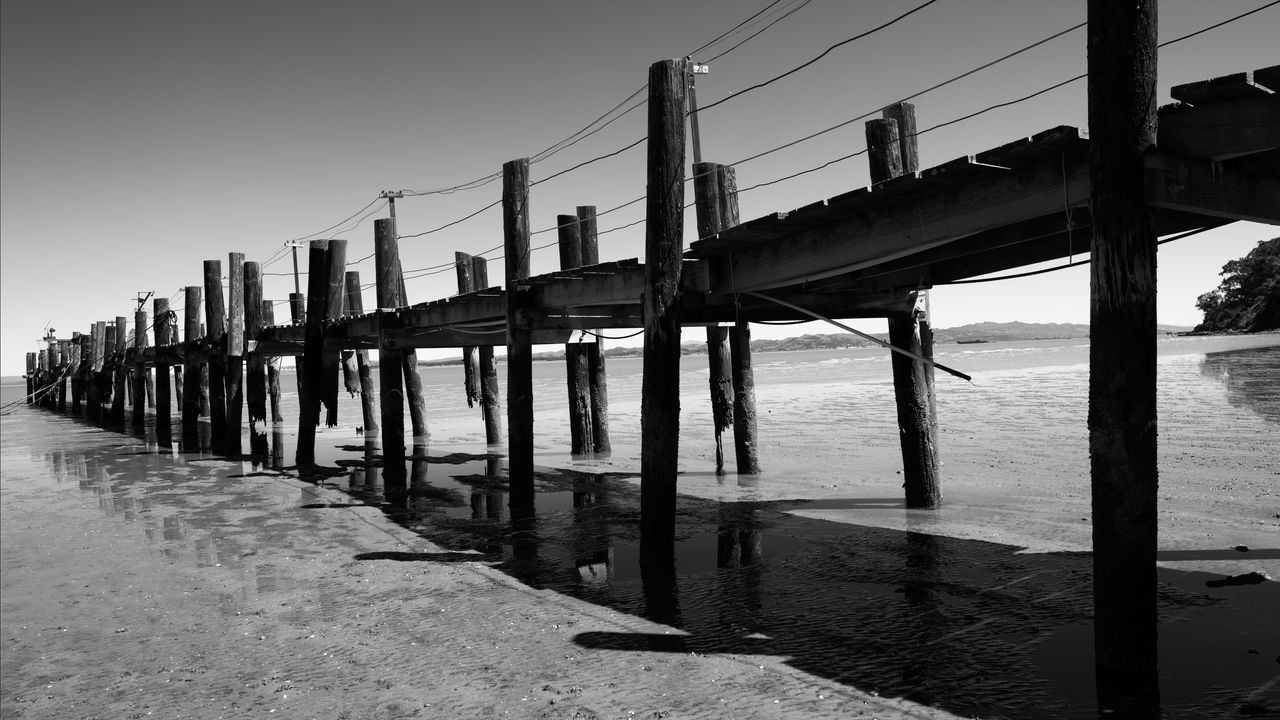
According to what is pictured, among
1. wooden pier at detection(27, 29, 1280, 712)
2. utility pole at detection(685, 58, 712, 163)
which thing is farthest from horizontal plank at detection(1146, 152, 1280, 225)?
utility pole at detection(685, 58, 712, 163)

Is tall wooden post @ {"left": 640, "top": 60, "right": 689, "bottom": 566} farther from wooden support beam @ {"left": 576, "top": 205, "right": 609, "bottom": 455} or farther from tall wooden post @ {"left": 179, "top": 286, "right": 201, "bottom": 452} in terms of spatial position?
tall wooden post @ {"left": 179, "top": 286, "right": 201, "bottom": 452}

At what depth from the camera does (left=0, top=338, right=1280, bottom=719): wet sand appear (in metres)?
5.22

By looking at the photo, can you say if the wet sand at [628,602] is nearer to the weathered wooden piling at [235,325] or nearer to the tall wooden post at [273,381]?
the weathered wooden piling at [235,325]

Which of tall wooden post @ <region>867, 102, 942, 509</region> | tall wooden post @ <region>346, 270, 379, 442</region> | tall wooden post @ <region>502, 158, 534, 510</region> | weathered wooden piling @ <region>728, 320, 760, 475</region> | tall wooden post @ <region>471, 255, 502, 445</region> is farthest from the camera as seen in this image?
tall wooden post @ <region>346, 270, 379, 442</region>

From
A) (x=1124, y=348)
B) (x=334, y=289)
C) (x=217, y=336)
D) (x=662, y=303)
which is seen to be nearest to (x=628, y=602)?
(x=662, y=303)

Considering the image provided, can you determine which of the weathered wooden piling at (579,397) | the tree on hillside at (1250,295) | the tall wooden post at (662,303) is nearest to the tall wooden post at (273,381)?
A: the weathered wooden piling at (579,397)

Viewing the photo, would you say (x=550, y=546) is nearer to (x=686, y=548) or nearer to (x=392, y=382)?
(x=686, y=548)

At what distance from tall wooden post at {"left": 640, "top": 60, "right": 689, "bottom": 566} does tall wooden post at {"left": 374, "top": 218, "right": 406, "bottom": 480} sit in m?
8.00

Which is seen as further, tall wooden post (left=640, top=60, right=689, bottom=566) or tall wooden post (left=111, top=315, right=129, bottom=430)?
tall wooden post (left=111, top=315, right=129, bottom=430)

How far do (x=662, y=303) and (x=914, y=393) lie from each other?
3547 mm

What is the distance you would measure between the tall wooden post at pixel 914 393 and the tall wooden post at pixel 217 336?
58.7ft

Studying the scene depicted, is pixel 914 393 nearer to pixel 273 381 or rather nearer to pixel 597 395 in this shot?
pixel 597 395

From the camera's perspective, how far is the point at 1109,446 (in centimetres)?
451

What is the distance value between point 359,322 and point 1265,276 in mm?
76646
